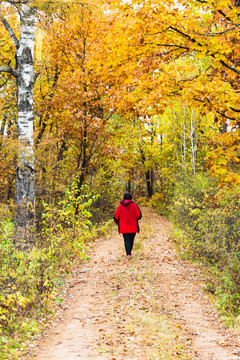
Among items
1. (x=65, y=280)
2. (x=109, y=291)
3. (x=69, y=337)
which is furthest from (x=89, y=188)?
(x=69, y=337)

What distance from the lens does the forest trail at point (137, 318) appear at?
15.0 ft

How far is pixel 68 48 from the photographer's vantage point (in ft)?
42.0

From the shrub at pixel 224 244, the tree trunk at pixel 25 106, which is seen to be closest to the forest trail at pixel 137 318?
the shrub at pixel 224 244

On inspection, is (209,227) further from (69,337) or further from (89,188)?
(89,188)

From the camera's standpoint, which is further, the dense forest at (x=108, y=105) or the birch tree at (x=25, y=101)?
the birch tree at (x=25, y=101)

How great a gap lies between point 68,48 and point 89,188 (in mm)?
5928

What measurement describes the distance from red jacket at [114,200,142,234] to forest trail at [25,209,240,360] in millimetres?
950

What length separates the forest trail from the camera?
4.58m

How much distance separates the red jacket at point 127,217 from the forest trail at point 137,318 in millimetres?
950

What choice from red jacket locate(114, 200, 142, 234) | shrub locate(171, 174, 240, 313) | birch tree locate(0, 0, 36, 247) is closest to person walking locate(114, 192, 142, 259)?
red jacket locate(114, 200, 142, 234)

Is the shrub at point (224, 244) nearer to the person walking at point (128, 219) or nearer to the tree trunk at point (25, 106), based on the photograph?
the person walking at point (128, 219)

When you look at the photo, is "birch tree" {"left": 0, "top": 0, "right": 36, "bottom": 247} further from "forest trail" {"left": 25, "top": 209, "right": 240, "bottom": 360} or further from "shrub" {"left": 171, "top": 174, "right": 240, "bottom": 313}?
"shrub" {"left": 171, "top": 174, "right": 240, "bottom": 313}

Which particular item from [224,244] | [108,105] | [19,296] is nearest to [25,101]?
[19,296]

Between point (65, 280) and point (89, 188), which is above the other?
point (89, 188)
